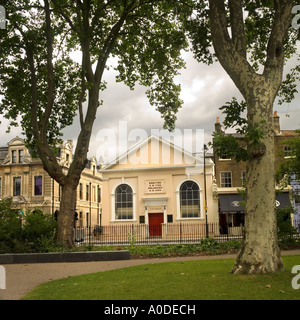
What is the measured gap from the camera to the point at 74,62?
21344 mm

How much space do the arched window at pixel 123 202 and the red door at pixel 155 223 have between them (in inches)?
79.4

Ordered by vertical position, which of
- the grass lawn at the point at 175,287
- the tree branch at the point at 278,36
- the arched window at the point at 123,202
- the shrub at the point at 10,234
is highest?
the tree branch at the point at 278,36

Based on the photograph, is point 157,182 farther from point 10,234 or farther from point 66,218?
point 10,234

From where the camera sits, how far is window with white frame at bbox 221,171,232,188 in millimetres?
40469

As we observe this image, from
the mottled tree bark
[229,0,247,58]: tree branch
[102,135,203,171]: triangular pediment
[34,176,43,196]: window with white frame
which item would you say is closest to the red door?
[102,135,203,171]: triangular pediment

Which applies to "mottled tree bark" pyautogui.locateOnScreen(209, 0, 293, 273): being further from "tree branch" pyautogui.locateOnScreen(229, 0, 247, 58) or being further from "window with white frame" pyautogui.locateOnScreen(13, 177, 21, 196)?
"window with white frame" pyautogui.locateOnScreen(13, 177, 21, 196)

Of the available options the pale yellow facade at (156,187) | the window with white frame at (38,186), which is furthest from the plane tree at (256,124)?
the window with white frame at (38,186)

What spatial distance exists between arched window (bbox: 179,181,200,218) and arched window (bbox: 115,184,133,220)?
4.94 m

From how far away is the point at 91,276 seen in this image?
35.9ft

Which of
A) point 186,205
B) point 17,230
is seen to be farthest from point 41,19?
point 186,205

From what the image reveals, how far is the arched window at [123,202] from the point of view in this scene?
3541 cm

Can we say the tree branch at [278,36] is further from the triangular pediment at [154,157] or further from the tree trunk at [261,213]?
the triangular pediment at [154,157]
